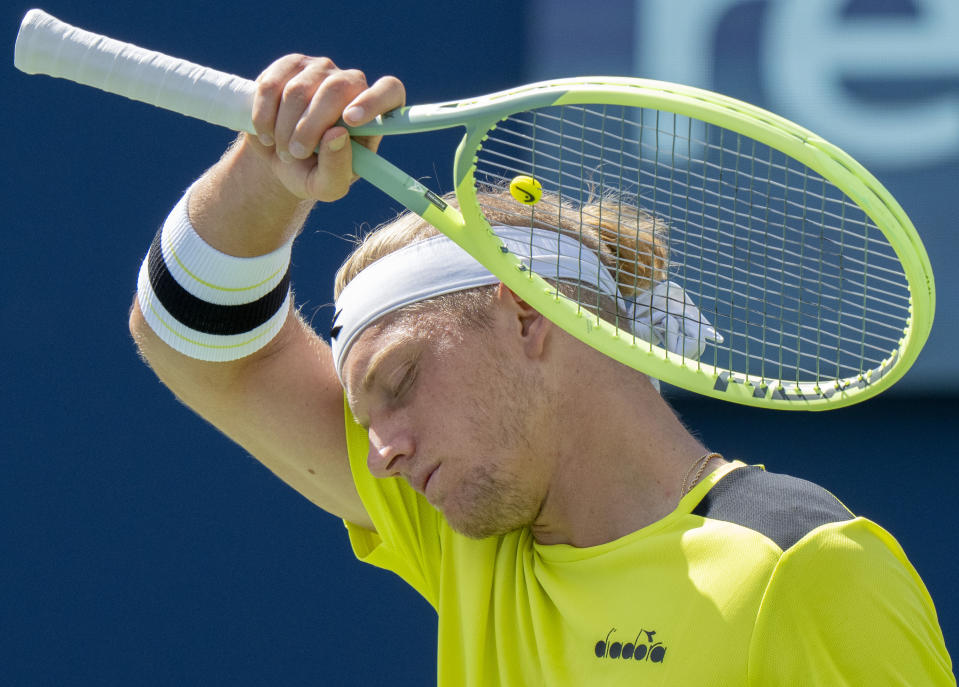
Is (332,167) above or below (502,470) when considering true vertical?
above

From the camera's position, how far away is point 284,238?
1.79 m

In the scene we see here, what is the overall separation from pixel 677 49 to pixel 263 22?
1.08 meters

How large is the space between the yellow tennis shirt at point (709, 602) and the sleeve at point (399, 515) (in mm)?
65

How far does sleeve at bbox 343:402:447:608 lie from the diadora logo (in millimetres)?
403

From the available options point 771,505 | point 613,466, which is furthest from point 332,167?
point 771,505

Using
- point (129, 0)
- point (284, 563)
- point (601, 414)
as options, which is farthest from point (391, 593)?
point (129, 0)

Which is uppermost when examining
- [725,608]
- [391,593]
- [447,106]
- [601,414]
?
[447,106]

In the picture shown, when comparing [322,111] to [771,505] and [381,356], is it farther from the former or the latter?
[771,505]

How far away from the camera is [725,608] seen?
1.42 metres

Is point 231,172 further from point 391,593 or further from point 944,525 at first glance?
point 944,525

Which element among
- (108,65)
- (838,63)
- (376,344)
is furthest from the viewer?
(838,63)

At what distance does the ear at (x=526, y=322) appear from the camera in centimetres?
171

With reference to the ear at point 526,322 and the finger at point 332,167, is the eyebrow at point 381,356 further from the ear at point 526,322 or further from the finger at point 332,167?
the finger at point 332,167

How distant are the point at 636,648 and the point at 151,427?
1895 mm
